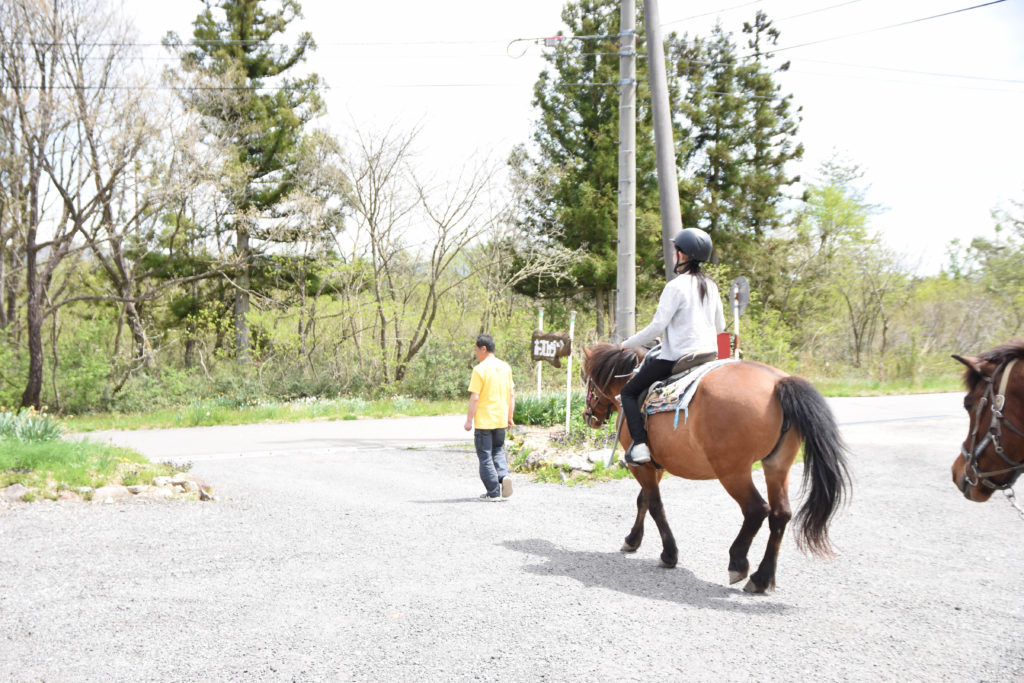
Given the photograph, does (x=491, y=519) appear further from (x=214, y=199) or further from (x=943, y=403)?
(x=214, y=199)

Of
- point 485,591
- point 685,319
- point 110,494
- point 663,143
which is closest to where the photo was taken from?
point 485,591

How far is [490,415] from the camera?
330 inches

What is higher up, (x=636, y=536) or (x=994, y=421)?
(x=994, y=421)

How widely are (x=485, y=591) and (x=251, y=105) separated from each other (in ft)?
82.9

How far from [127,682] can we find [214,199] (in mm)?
21282

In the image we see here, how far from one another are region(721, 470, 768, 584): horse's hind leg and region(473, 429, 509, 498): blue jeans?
12.1ft

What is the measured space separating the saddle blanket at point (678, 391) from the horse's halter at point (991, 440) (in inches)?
67.9

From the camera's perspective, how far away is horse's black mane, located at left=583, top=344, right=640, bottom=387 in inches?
259

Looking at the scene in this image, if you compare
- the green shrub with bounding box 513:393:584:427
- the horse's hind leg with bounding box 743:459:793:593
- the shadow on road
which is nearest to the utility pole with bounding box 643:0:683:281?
the green shrub with bounding box 513:393:584:427

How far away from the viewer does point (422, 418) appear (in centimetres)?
1673

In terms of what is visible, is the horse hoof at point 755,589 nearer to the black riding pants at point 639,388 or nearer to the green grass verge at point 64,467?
the black riding pants at point 639,388

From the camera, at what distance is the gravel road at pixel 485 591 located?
397cm

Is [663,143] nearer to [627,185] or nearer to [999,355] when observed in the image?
[627,185]

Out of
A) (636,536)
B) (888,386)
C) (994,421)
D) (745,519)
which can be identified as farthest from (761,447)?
(888,386)
